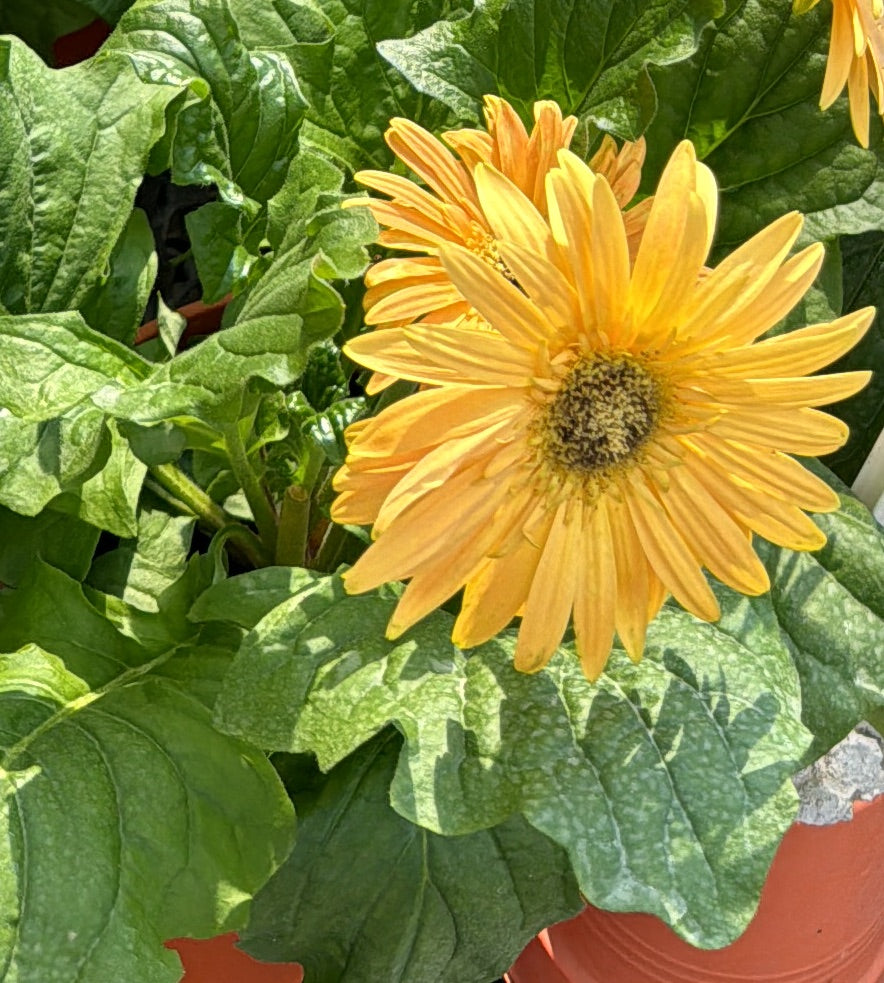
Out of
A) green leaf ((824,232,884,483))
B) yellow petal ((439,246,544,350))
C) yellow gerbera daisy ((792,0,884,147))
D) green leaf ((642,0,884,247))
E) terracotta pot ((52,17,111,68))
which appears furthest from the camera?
terracotta pot ((52,17,111,68))

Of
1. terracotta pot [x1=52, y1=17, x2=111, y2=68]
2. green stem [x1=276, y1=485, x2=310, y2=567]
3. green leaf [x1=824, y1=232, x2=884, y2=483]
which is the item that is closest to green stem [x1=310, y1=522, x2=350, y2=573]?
green stem [x1=276, y1=485, x2=310, y2=567]

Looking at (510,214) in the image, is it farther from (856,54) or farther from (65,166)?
(65,166)

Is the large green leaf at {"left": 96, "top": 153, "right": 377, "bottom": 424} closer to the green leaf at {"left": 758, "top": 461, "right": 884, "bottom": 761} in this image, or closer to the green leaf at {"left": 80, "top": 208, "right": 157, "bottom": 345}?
the green leaf at {"left": 80, "top": 208, "right": 157, "bottom": 345}

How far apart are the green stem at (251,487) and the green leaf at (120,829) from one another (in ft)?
0.44

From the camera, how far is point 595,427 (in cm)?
55

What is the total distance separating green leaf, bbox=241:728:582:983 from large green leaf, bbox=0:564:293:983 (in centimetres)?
7

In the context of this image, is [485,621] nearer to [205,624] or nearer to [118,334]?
[205,624]

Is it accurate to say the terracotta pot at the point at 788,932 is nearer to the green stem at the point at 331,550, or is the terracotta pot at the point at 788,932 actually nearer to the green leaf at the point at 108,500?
the green stem at the point at 331,550

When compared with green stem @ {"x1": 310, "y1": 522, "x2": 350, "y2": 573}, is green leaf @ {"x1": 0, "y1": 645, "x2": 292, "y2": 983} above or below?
below

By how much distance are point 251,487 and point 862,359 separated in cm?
42

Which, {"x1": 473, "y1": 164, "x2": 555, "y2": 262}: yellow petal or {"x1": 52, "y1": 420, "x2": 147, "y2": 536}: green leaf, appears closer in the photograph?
{"x1": 473, "y1": 164, "x2": 555, "y2": 262}: yellow petal

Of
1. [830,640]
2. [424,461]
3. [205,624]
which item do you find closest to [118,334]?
[205,624]

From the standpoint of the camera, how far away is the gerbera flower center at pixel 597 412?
545mm

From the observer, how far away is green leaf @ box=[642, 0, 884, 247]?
0.67 metres
